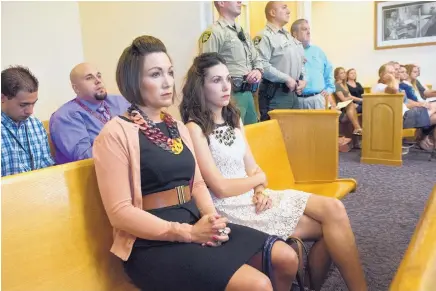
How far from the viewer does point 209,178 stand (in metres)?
1.53

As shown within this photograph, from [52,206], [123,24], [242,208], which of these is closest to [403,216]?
[242,208]

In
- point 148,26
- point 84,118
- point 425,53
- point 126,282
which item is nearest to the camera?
point 126,282

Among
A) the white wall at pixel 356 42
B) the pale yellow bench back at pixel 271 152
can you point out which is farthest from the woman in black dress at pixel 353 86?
the pale yellow bench back at pixel 271 152

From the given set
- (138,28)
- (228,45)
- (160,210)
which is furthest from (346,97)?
(160,210)

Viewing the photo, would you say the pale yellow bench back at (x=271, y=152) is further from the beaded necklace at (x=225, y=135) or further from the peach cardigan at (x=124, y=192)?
the peach cardigan at (x=124, y=192)

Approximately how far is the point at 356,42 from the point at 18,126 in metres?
6.58

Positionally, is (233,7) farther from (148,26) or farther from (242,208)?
(242,208)

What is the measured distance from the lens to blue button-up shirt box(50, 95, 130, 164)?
77.1 inches

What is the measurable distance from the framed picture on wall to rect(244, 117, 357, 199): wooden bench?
527cm

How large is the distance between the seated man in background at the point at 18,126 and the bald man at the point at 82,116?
0.16 m

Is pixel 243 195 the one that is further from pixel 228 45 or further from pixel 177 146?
pixel 228 45

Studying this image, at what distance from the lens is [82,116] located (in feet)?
6.93

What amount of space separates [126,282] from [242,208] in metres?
0.53

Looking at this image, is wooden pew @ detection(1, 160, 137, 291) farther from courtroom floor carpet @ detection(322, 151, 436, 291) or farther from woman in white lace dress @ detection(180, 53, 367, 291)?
courtroom floor carpet @ detection(322, 151, 436, 291)
